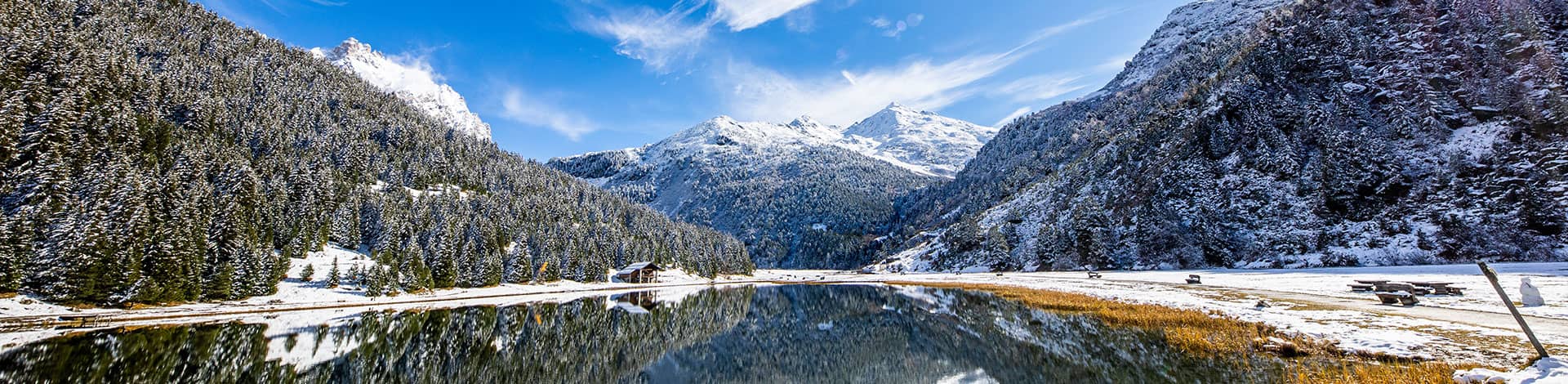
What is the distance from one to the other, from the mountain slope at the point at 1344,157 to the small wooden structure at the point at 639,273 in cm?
6774

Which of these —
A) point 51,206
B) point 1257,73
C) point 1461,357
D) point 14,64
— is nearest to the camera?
point 1461,357

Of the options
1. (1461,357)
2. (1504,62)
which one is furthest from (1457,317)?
(1504,62)

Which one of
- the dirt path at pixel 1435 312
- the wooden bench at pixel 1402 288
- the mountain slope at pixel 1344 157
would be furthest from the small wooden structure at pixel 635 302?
the mountain slope at pixel 1344 157

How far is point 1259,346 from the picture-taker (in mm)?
17172

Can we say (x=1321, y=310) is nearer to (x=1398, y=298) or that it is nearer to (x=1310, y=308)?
(x=1310, y=308)

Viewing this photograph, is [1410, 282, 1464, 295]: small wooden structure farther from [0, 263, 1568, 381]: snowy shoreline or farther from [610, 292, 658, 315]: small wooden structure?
[610, 292, 658, 315]: small wooden structure

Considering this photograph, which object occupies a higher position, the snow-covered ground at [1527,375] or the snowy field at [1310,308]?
the snow-covered ground at [1527,375]

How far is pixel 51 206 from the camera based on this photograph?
34.7 m

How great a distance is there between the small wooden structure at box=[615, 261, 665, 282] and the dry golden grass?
2671 inches

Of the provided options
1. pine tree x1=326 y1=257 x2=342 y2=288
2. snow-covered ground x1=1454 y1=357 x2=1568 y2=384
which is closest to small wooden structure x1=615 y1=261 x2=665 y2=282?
pine tree x1=326 y1=257 x2=342 y2=288

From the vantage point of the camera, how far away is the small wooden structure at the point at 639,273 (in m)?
88.2

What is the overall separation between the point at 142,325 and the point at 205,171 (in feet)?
136

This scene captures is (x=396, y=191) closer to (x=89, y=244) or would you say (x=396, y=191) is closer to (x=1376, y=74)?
(x=89, y=244)

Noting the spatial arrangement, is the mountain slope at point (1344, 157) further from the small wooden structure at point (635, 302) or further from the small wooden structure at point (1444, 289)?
the small wooden structure at point (635, 302)
